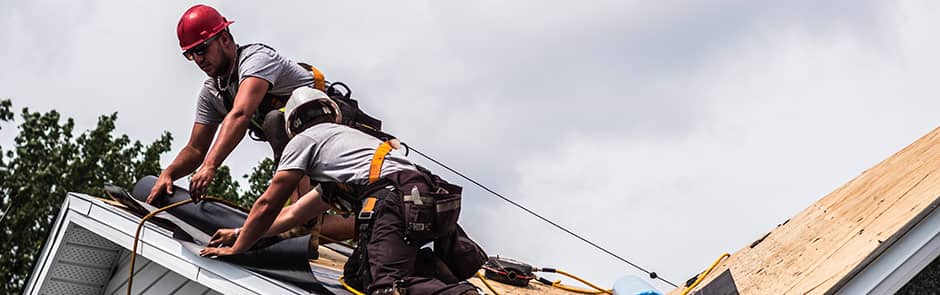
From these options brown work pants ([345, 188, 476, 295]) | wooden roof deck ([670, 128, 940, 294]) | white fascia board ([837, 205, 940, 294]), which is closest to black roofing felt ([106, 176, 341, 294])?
brown work pants ([345, 188, 476, 295])

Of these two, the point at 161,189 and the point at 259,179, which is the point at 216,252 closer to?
the point at 161,189

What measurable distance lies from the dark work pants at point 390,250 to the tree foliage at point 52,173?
25.3 metres

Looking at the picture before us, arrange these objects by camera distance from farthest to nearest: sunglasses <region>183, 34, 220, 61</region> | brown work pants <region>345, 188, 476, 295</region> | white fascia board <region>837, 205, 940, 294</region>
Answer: sunglasses <region>183, 34, 220, 61</region> → brown work pants <region>345, 188, 476, 295</region> → white fascia board <region>837, 205, 940, 294</region>

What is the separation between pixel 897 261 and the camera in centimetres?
394

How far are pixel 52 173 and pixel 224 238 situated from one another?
27101 millimetres

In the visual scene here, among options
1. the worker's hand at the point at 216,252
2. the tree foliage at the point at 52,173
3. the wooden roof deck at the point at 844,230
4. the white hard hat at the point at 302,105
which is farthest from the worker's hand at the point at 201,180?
the tree foliage at the point at 52,173

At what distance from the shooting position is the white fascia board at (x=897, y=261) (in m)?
3.92

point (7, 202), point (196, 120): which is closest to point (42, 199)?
point (7, 202)

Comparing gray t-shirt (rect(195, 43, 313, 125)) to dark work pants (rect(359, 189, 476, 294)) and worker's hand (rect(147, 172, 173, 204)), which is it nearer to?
worker's hand (rect(147, 172, 173, 204))

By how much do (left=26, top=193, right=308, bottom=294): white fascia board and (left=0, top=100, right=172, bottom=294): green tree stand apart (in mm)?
24604

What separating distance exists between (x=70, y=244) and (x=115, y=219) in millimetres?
501

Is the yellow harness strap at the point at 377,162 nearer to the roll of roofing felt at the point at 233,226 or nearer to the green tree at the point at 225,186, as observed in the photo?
the roll of roofing felt at the point at 233,226

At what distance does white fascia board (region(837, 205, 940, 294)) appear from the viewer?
3916 mm

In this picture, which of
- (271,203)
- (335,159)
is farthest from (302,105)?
(271,203)
